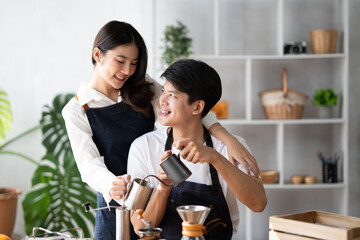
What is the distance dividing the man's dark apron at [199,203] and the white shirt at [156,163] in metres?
0.04

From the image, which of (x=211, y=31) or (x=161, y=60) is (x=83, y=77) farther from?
(x=211, y=31)

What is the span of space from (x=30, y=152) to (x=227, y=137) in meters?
2.72

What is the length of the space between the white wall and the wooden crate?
2.75m

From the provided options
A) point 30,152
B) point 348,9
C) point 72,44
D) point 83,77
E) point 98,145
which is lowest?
point 30,152

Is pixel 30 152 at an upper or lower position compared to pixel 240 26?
lower

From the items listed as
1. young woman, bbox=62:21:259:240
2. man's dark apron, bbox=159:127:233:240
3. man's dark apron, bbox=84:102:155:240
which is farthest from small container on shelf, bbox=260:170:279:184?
man's dark apron, bbox=159:127:233:240

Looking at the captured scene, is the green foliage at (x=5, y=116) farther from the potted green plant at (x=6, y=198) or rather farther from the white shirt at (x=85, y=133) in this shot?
the white shirt at (x=85, y=133)

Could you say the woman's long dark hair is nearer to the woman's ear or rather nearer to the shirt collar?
the woman's ear

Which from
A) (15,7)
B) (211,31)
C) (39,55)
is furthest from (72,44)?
(211,31)

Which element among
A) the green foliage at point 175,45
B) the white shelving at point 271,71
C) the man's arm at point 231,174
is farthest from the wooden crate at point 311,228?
the white shelving at point 271,71

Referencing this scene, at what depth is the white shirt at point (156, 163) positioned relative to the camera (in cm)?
192

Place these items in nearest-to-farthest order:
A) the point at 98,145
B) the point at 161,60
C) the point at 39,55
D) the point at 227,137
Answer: the point at 227,137, the point at 98,145, the point at 161,60, the point at 39,55

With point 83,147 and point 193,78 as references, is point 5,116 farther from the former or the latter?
point 193,78

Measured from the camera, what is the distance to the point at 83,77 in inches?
163
